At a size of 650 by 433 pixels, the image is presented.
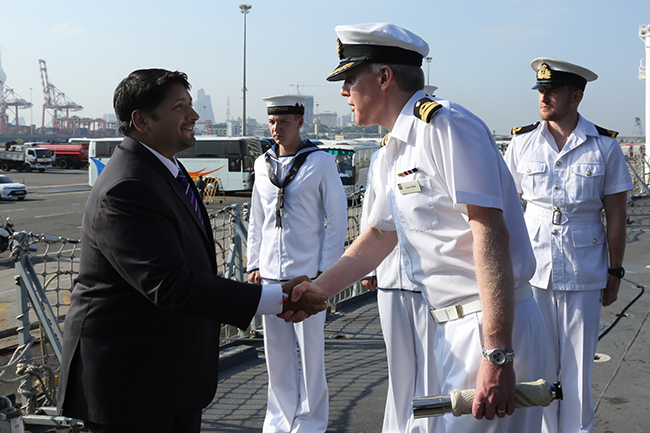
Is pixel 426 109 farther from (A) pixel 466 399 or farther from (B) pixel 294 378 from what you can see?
(B) pixel 294 378

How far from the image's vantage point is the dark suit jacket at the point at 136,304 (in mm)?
2029

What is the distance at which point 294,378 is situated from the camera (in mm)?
3910

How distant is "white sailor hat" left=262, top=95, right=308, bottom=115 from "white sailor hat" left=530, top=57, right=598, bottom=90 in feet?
4.82

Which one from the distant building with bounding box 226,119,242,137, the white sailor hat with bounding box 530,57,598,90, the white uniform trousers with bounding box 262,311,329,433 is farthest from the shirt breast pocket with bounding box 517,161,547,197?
the distant building with bounding box 226,119,242,137

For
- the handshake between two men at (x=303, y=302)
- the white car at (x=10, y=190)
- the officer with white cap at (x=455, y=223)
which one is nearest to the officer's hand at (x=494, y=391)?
the officer with white cap at (x=455, y=223)

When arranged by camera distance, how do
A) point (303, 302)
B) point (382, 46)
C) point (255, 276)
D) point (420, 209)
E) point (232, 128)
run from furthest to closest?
point (232, 128) < point (255, 276) < point (303, 302) < point (382, 46) < point (420, 209)

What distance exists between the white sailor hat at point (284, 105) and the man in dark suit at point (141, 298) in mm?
1796

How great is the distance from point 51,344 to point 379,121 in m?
2.79

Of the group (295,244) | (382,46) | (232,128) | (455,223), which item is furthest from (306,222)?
(232,128)

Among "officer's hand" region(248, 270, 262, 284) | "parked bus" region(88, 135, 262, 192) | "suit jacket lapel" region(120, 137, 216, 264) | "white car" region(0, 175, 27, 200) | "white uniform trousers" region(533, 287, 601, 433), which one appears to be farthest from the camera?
"parked bus" region(88, 135, 262, 192)

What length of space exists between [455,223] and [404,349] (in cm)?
190

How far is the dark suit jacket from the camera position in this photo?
2029 mm

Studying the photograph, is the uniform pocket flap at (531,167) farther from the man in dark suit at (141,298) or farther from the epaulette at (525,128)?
the man in dark suit at (141,298)

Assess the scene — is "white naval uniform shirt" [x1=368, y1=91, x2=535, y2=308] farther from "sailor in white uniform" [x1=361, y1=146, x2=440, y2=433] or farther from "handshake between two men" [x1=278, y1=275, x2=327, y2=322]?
"sailor in white uniform" [x1=361, y1=146, x2=440, y2=433]
